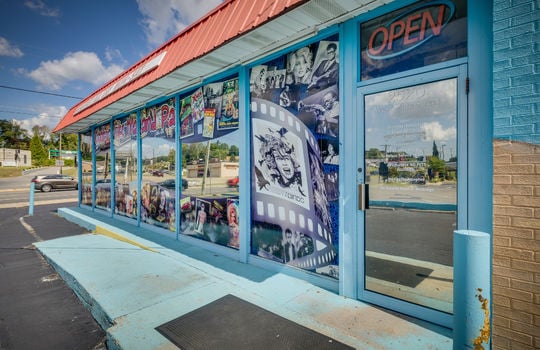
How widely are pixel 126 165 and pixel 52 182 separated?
20623 mm

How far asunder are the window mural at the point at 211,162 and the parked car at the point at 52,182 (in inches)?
883

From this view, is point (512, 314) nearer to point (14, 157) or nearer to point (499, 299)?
point (499, 299)

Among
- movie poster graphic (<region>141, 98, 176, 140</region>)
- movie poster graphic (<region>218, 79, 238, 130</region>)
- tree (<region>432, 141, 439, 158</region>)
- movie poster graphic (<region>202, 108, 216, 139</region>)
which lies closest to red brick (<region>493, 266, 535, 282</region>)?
tree (<region>432, 141, 439, 158</region>)

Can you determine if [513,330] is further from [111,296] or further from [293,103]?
[111,296]

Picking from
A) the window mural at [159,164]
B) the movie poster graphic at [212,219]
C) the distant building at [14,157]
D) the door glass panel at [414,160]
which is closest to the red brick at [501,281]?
the door glass panel at [414,160]

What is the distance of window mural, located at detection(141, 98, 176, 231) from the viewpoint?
6.63 m

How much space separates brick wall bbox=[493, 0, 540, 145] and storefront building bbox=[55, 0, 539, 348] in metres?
0.02

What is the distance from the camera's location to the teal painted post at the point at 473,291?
5.23 ft

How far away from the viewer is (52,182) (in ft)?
78.3

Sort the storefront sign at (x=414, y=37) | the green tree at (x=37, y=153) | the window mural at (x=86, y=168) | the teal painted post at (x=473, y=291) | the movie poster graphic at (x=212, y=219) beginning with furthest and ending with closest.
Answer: the green tree at (x=37, y=153)
the window mural at (x=86, y=168)
the movie poster graphic at (x=212, y=219)
the storefront sign at (x=414, y=37)
the teal painted post at (x=473, y=291)

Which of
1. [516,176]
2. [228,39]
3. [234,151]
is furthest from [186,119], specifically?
[516,176]

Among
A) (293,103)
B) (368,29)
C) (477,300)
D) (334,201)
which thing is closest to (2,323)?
(334,201)

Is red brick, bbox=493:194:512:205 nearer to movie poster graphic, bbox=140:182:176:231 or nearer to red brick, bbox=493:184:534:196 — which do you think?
red brick, bbox=493:184:534:196

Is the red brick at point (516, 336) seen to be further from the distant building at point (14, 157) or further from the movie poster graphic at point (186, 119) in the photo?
the distant building at point (14, 157)
